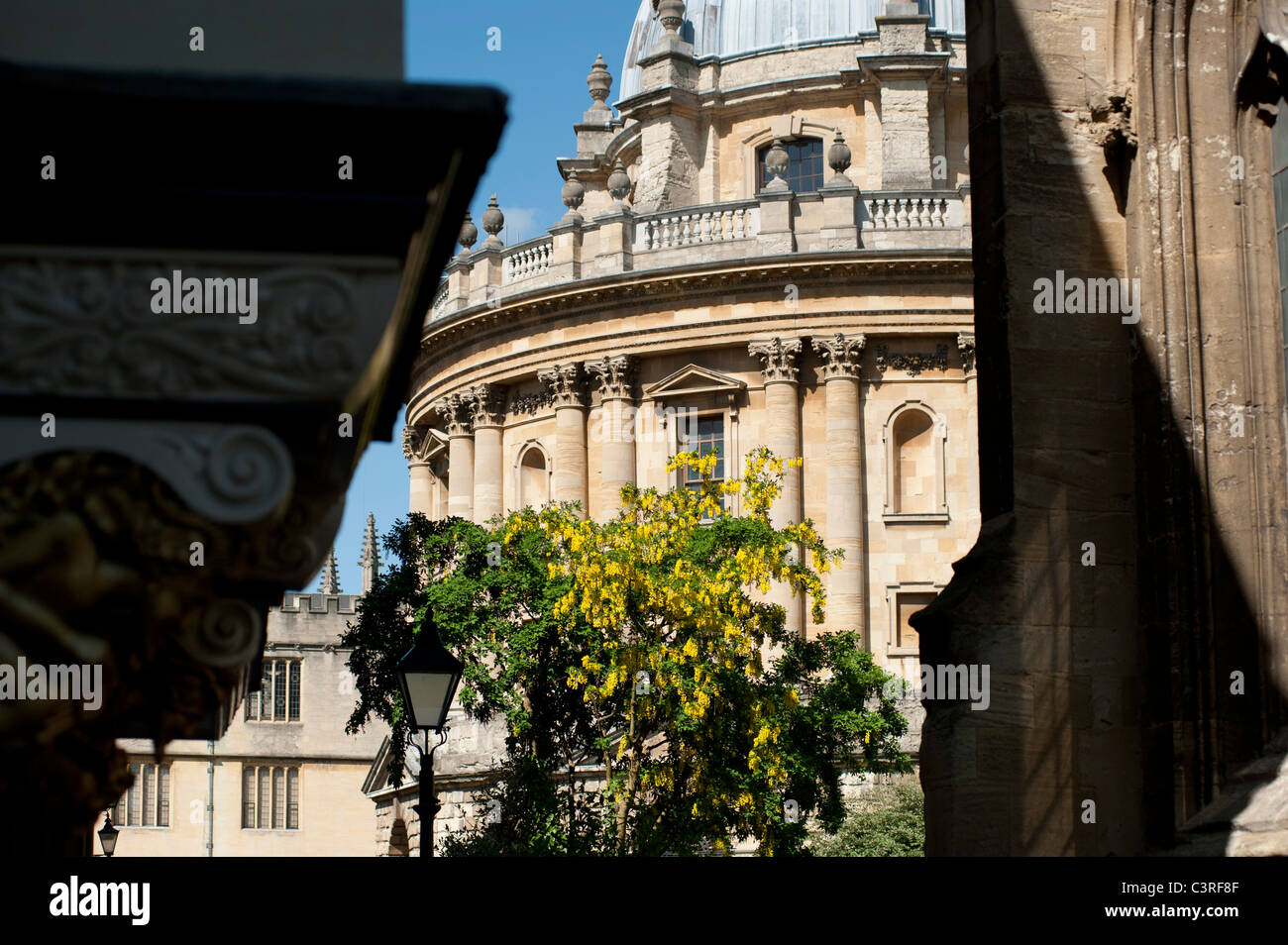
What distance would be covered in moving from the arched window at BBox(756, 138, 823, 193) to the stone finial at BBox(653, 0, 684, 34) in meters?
5.44

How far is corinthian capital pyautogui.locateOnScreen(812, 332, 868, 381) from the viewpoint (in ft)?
176

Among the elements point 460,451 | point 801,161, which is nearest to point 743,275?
point 801,161

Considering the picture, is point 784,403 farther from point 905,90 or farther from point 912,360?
point 905,90

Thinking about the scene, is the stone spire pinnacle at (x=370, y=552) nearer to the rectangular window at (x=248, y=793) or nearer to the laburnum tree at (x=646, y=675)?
the rectangular window at (x=248, y=793)

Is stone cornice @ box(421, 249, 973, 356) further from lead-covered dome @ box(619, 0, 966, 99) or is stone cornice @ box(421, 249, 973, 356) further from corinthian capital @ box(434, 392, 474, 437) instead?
lead-covered dome @ box(619, 0, 966, 99)

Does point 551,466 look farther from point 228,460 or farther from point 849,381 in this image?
point 228,460

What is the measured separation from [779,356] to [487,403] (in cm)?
1008

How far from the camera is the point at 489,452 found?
59.1 m

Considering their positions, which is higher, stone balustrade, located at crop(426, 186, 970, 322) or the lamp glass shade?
stone balustrade, located at crop(426, 186, 970, 322)

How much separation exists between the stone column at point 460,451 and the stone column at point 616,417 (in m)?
5.80

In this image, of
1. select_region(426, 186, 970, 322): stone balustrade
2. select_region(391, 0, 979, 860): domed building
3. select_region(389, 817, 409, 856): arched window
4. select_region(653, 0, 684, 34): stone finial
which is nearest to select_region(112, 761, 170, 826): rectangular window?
select_region(391, 0, 979, 860): domed building
